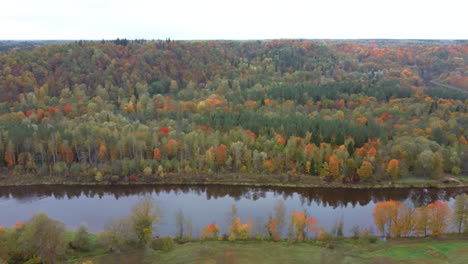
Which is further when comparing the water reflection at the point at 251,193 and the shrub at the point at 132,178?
the shrub at the point at 132,178

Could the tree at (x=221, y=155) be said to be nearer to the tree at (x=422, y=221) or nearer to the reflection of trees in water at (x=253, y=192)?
the reflection of trees in water at (x=253, y=192)

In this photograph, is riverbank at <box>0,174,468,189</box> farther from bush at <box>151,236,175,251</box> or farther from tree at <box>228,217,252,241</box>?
bush at <box>151,236,175,251</box>

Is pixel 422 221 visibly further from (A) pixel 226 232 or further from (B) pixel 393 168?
(A) pixel 226 232

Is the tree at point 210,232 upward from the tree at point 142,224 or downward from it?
downward

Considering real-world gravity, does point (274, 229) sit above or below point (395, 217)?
below

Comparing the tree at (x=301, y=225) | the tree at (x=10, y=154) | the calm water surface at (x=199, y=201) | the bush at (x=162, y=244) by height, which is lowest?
the calm water surface at (x=199, y=201)

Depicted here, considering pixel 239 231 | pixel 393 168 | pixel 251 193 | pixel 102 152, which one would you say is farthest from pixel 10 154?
pixel 393 168

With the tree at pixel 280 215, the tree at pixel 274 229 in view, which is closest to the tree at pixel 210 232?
the tree at pixel 274 229
